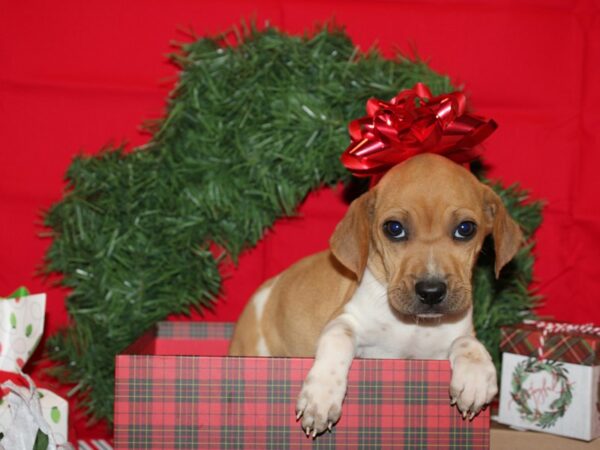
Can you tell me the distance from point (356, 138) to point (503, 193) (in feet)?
3.52

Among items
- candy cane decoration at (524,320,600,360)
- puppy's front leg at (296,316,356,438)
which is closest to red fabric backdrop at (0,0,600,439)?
candy cane decoration at (524,320,600,360)

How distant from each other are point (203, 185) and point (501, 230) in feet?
5.44

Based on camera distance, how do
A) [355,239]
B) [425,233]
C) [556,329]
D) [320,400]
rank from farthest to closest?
[556,329]
[355,239]
[425,233]
[320,400]

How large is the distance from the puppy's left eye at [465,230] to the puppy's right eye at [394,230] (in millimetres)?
226

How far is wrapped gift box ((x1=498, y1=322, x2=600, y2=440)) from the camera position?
3.65 metres

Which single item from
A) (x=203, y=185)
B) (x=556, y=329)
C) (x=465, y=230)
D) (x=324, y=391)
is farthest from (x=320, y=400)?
A: (x=203, y=185)

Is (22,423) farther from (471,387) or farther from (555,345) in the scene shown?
(555,345)

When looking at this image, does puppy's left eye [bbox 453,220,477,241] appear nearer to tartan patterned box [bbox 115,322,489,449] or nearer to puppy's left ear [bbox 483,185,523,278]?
puppy's left ear [bbox 483,185,523,278]

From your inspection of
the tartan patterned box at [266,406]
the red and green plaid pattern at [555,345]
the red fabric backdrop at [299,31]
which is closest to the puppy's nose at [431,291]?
the tartan patterned box at [266,406]

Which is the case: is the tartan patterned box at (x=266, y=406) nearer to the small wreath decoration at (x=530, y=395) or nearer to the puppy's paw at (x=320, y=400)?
the puppy's paw at (x=320, y=400)

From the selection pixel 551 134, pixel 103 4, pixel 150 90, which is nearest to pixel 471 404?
pixel 551 134

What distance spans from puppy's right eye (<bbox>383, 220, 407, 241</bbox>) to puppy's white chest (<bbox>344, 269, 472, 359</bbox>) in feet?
0.86

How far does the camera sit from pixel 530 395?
12.6ft

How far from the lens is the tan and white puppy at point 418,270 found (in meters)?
3.03
